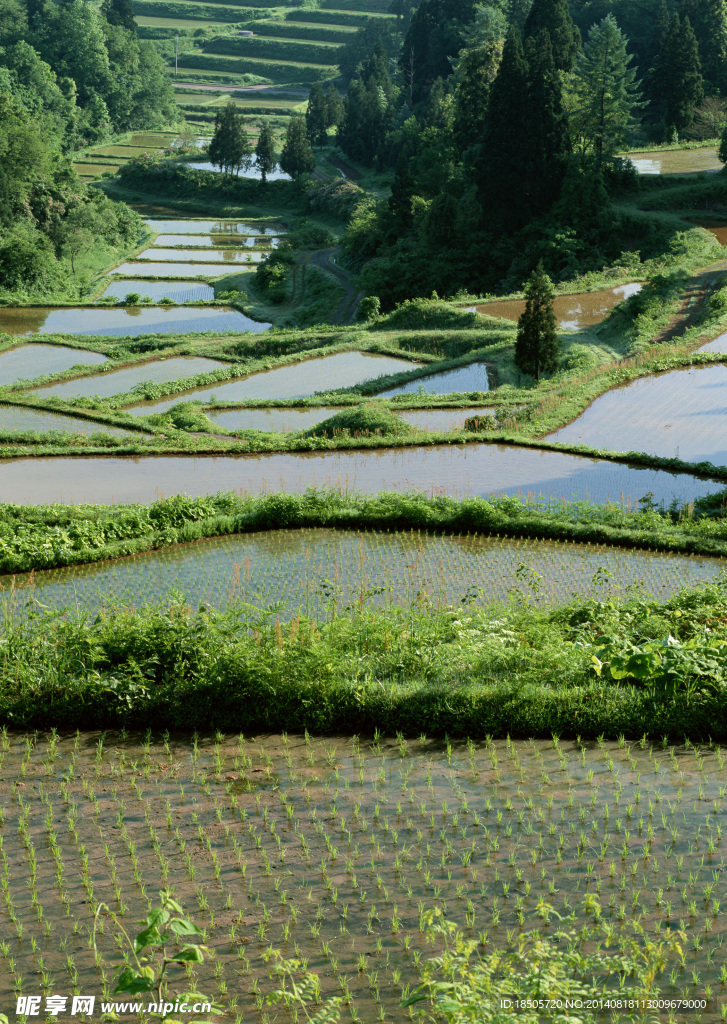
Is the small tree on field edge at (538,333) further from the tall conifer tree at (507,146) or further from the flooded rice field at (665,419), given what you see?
the tall conifer tree at (507,146)

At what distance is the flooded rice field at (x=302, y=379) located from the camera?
74.1 feet

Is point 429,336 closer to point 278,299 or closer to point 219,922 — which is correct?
point 278,299

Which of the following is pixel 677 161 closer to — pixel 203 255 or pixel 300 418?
pixel 203 255

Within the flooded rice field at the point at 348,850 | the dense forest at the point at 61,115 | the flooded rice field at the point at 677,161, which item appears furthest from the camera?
the dense forest at the point at 61,115

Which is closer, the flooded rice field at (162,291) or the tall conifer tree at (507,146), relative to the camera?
the tall conifer tree at (507,146)

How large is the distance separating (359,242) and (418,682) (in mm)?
36251

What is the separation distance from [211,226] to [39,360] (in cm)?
2966

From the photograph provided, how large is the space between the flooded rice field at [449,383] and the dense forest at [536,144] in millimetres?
11970

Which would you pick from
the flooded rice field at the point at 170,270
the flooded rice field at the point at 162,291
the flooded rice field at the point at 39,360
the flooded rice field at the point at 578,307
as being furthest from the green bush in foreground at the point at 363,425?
the flooded rice field at the point at 170,270

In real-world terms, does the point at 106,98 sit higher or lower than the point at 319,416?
higher

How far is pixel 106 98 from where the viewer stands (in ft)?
256

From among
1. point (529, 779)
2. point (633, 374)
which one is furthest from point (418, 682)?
point (633, 374)

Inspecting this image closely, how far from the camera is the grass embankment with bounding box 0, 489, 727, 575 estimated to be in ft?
40.7

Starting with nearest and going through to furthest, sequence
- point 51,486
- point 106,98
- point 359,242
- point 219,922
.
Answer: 1. point 219,922
2. point 51,486
3. point 359,242
4. point 106,98
